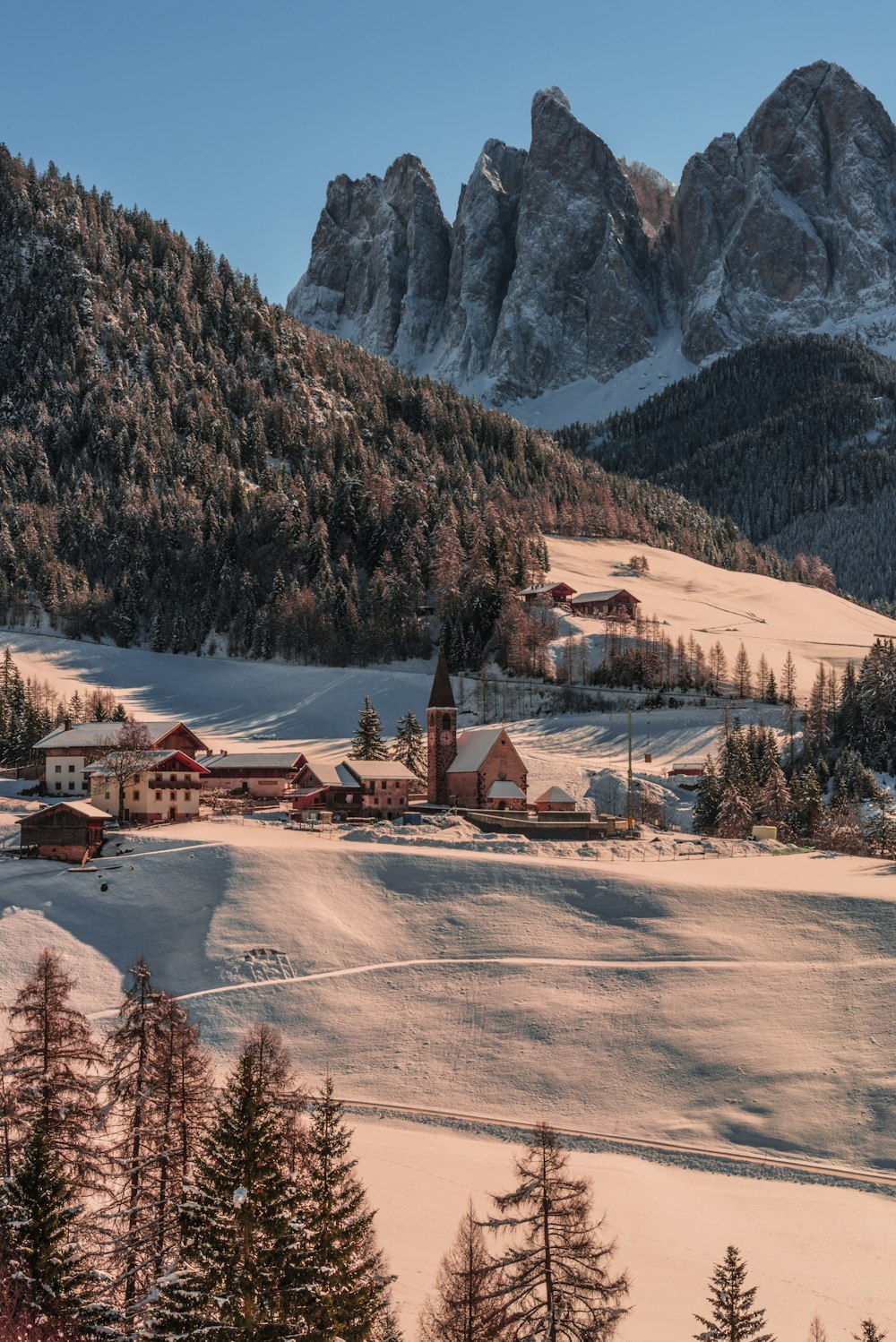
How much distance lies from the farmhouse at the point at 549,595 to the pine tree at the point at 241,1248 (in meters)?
133

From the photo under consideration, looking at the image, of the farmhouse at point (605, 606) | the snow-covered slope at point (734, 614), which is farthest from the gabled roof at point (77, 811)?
the farmhouse at point (605, 606)

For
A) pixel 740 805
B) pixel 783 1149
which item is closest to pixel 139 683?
pixel 740 805

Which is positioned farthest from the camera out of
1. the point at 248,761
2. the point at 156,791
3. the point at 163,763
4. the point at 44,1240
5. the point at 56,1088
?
the point at 248,761

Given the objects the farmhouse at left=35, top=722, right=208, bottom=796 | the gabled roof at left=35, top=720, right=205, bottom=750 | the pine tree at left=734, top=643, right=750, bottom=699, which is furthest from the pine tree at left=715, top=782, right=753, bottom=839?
the pine tree at left=734, top=643, right=750, bottom=699

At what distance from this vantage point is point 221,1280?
83.5ft

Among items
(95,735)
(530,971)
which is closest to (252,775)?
(95,735)

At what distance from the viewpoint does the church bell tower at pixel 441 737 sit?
91250 millimetres

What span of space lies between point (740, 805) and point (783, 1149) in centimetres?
4662

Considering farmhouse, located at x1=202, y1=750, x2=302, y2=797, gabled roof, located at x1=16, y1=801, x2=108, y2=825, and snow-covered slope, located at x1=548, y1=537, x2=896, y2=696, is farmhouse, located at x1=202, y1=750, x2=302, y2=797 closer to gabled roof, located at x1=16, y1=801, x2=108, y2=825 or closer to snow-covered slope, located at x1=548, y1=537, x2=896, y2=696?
gabled roof, located at x1=16, y1=801, x2=108, y2=825

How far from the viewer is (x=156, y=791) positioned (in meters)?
79.4

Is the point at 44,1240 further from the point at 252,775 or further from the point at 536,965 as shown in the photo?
the point at 252,775

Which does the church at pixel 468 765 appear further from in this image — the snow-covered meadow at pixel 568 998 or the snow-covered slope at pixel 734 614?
the snow-covered slope at pixel 734 614

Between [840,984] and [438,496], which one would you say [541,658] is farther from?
[840,984]

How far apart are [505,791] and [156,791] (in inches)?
894
